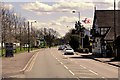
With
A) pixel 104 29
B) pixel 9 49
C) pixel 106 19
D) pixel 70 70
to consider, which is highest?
pixel 106 19

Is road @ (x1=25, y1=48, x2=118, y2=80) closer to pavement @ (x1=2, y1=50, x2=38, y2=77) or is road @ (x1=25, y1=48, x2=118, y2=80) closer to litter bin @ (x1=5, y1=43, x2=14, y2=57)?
pavement @ (x1=2, y1=50, x2=38, y2=77)

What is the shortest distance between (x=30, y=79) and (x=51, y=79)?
1.35 metres

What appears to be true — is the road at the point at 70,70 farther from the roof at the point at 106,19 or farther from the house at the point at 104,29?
the roof at the point at 106,19

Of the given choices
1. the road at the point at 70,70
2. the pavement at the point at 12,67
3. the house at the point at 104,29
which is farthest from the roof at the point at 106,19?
the road at the point at 70,70

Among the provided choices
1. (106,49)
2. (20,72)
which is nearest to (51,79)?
(20,72)

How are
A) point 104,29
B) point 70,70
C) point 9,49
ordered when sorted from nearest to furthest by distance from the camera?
point 70,70 → point 9,49 → point 104,29

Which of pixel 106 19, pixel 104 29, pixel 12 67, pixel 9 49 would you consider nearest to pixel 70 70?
pixel 12 67

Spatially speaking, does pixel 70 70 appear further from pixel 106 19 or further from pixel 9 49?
pixel 106 19

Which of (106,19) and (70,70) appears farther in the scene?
(106,19)

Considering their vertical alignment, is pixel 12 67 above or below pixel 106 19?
below

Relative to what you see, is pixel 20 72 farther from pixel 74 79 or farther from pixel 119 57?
pixel 119 57

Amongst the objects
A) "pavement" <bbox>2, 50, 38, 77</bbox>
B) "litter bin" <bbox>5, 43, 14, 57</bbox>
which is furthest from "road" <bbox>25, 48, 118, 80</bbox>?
"litter bin" <bbox>5, 43, 14, 57</bbox>

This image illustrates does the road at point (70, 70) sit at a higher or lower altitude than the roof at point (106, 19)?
lower

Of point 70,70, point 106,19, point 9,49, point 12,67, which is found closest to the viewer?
point 70,70
